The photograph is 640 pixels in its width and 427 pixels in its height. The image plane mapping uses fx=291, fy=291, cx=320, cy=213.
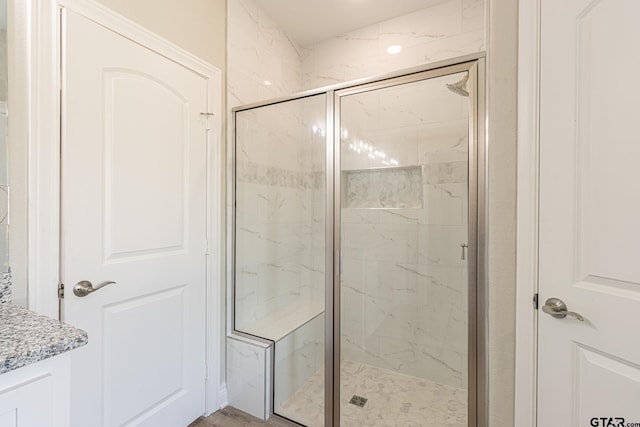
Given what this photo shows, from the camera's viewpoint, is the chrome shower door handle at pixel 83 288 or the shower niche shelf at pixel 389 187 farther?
the shower niche shelf at pixel 389 187

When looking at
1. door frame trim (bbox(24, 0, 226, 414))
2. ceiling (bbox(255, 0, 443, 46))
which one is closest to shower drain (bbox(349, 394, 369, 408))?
door frame trim (bbox(24, 0, 226, 414))

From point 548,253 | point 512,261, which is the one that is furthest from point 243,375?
point 548,253

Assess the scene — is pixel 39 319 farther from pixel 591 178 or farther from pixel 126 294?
pixel 591 178

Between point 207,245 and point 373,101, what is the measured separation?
4.42ft

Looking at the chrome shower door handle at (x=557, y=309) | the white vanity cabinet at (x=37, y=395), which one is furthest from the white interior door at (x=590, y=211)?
the white vanity cabinet at (x=37, y=395)

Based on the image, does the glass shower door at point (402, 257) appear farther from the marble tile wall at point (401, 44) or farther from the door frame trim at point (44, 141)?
the door frame trim at point (44, 141)

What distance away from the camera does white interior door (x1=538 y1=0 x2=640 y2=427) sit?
33.0 inches

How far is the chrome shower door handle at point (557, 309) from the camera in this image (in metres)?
0.94

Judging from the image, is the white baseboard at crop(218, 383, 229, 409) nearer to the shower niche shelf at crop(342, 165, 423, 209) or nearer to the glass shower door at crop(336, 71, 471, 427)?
the glass shower door at crop(336, 71, 471, 427)

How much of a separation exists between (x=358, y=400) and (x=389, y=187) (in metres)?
1.40

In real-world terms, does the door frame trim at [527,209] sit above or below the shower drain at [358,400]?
above

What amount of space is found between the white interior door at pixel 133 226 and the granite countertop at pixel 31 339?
377 mm

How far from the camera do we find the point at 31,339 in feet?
2.36

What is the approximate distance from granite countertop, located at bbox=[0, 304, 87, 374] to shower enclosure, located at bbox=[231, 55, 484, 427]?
3.71ft
